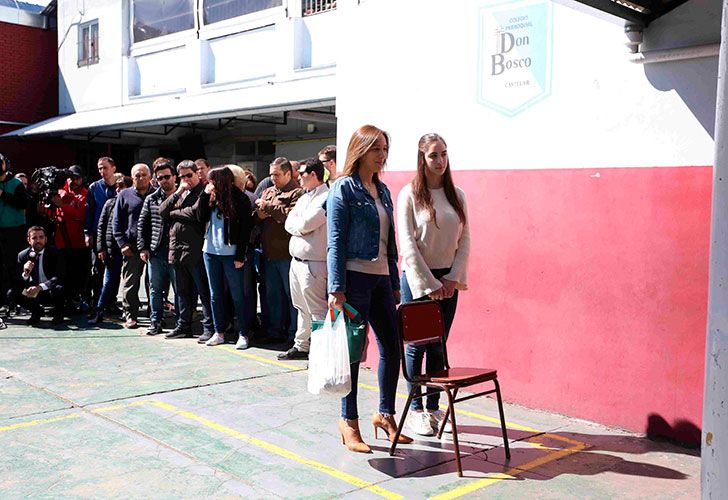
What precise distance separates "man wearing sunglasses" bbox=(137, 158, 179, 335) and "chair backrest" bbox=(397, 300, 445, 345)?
4347mm

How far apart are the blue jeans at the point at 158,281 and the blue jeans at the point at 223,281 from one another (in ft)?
2.88

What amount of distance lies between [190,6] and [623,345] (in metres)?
13.8

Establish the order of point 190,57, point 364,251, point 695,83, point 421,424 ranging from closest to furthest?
point 364,251 < point 695,83 < point 421,424 < point 190,57

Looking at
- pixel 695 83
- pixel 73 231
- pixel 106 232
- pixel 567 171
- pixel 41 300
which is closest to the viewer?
pixel 695 83

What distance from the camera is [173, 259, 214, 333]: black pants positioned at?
26.7 ft

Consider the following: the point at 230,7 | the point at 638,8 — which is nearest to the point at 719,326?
the point at 638,8

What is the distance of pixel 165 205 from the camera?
8086 millimetres

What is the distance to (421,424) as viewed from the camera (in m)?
5.16

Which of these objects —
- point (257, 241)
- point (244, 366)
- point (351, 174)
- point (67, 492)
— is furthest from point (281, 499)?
point (257, 241)

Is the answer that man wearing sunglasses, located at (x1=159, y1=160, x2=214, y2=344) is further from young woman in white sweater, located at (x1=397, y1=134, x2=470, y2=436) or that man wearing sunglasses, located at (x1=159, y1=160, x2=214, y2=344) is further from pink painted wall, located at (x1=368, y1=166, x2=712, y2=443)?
young woman in white sweater, located at (x1=397, y1=134, x2=470, y2=436)

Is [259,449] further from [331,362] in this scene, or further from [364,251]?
[364,251]

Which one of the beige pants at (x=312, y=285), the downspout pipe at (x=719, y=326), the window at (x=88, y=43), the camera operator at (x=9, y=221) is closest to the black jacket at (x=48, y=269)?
the camera operator at (x=9, y=221)

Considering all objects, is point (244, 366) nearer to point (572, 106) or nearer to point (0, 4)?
point (572, 106)

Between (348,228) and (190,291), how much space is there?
4.30m
